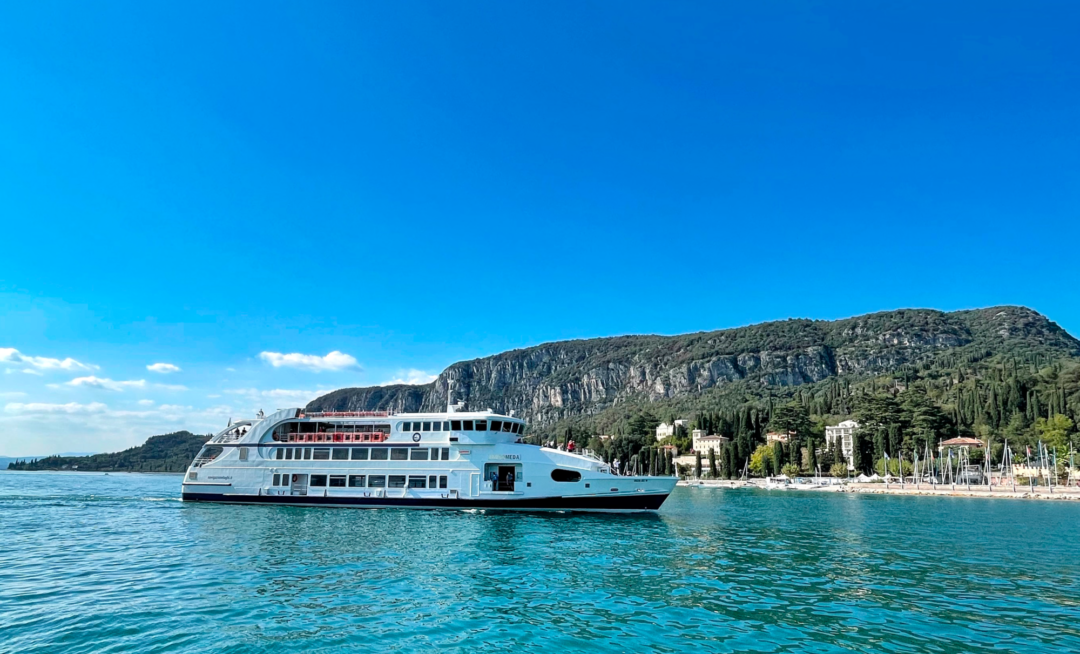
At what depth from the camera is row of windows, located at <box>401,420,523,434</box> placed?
44.2m

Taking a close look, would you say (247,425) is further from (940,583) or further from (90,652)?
(940,583)

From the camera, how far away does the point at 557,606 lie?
55.7ft

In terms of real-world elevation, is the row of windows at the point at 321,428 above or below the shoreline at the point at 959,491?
above

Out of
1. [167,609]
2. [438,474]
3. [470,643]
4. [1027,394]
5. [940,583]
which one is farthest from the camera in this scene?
[1027,394]

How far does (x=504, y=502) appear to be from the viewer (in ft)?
→ 140

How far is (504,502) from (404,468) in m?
7.94

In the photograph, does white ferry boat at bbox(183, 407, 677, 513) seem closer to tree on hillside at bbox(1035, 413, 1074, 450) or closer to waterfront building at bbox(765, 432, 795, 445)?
tree on hillside at bbox(1035, 413, 1074, 450)

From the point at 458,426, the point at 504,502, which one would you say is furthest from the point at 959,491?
the point at 458,426

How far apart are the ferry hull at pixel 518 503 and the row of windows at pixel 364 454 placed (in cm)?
287

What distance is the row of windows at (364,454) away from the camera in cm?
4475

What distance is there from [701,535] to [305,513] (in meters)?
26.0

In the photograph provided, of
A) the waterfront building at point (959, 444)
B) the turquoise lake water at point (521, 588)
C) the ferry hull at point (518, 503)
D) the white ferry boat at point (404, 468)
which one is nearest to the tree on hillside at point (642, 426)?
the waterfront building at point (959, 444)

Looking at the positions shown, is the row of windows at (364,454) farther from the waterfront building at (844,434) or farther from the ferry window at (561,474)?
the waterfront building at (844,434)

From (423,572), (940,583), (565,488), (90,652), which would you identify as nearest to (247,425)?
(565,488)
